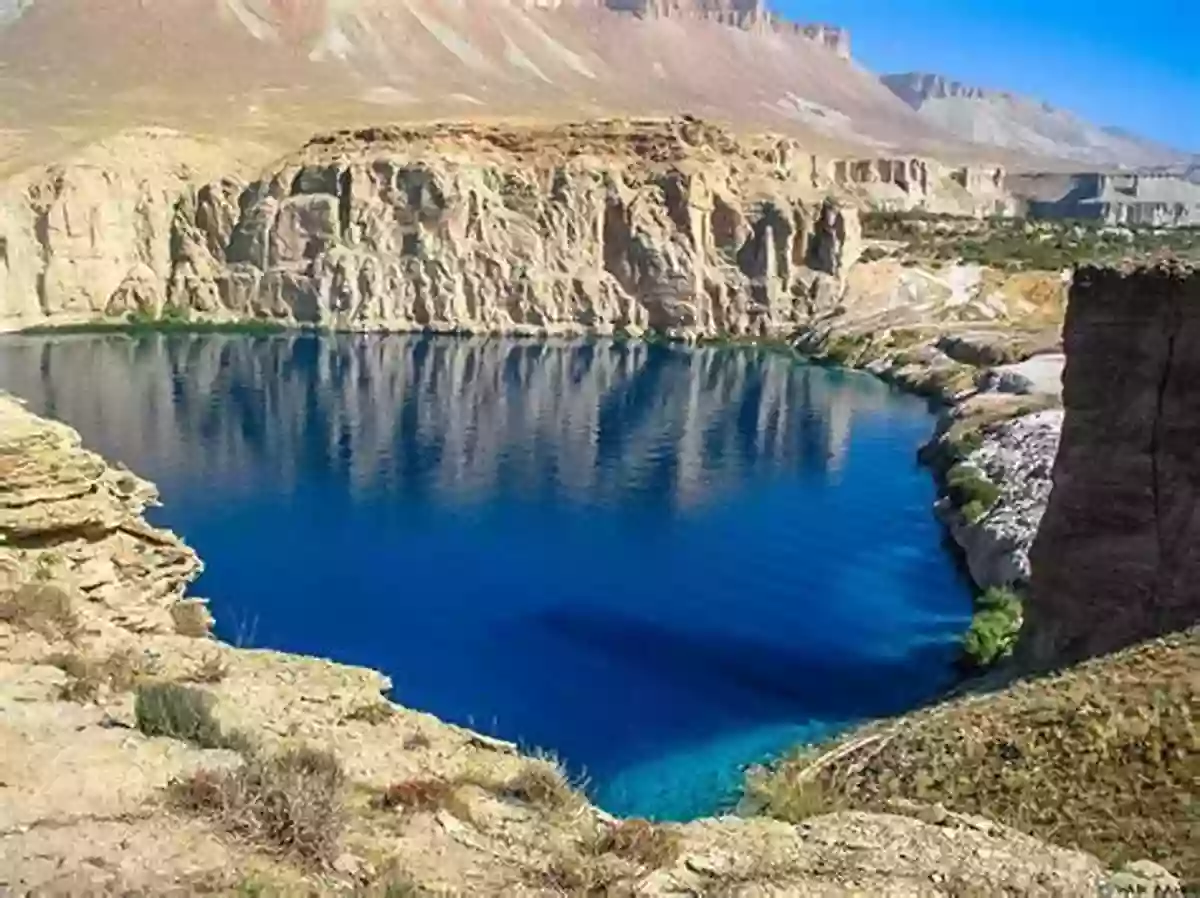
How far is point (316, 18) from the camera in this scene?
187 m

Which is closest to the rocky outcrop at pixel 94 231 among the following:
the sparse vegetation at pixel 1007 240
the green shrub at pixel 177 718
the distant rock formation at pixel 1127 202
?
the sparse vegetation at pixel 1007 240

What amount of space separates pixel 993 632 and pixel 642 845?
23.4 meters

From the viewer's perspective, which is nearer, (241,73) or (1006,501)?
(1006,501)

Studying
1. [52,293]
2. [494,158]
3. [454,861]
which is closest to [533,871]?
[454,861]

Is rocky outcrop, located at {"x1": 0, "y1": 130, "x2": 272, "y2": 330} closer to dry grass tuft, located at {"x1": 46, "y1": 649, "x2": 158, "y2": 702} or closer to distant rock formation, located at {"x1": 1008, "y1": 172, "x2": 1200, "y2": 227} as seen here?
dry grass tuft, located at {"x1": 46, "y1": 649, "x2": 158, "y2": 702}

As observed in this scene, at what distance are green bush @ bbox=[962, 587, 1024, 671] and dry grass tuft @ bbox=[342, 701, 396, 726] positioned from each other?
18690mm

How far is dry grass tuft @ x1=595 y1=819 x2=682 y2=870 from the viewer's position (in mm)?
8422

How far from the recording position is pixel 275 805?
7.91m

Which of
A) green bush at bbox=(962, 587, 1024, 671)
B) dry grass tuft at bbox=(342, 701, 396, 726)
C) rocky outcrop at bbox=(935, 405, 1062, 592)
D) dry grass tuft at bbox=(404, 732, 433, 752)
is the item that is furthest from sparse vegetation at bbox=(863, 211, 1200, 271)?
dry grass tuft at bbox=(404, 732, 433, 752)

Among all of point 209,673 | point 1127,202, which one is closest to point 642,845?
point 209,673

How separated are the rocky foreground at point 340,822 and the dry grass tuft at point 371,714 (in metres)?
0.03

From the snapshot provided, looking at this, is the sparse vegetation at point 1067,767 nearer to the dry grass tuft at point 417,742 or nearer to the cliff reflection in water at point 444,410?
the dry grass tuft at point 417,742

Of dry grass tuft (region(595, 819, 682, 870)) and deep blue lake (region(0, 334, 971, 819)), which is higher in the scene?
dry grass tuft (region(595, 819, 682, 870))

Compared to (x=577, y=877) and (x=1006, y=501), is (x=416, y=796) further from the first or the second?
(x=1006, y=501)
